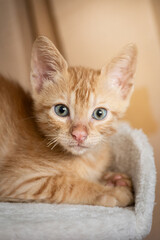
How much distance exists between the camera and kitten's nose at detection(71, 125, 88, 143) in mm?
965

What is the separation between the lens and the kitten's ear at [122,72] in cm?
113

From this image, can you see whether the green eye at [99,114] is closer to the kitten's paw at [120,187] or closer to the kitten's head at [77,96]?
the kitten's head at [77,96]

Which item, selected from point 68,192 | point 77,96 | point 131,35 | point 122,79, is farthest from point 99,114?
point 131,35

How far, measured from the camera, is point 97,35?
167 centimetres

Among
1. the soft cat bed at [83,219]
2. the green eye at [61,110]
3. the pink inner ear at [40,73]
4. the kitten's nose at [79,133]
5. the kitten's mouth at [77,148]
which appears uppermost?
the pink inner ear at [40,73]

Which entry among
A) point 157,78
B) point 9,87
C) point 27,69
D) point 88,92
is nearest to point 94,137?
point 88,92

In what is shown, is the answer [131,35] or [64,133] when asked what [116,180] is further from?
[131,35]

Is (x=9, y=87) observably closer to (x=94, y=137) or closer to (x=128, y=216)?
(x=94, y=137)

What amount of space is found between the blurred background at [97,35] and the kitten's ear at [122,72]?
0.38 m

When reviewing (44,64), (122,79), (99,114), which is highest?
(44,64)

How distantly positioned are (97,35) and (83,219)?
122 centimetres

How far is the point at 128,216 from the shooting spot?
2.87ft

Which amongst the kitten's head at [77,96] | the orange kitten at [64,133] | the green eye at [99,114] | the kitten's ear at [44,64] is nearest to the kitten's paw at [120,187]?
the orange kitten at [64,133]

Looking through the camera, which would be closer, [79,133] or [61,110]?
[79,133]
